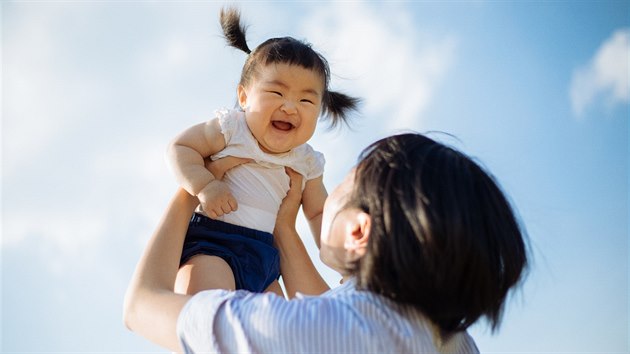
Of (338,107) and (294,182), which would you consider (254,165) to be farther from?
(338,107)

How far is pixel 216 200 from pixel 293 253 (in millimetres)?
442

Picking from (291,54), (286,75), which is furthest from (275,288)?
(291,54)

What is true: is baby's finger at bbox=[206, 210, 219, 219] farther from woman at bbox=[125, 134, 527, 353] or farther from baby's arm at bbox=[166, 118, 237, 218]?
woman at bbox=[125, 134, 527, 353]

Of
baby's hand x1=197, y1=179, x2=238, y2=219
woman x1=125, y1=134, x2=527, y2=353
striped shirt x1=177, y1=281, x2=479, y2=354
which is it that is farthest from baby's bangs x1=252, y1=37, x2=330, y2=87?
striped shirt x1=177, y1=281, x2=479, y2=354

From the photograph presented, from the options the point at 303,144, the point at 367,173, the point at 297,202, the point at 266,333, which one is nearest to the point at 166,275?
the point at 266,333

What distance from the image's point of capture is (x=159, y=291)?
1591 millimetres

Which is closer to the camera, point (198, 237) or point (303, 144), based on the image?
point (198, 237)

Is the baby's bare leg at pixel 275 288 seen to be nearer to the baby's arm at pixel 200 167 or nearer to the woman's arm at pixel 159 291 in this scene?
the baby's arm at pixel 200 167

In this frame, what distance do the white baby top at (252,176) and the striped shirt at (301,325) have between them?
4.09 feet

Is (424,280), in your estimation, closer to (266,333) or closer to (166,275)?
(266,333)

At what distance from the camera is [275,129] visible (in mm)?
2805

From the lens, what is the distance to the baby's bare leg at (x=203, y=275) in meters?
2.18

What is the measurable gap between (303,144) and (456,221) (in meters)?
1.65

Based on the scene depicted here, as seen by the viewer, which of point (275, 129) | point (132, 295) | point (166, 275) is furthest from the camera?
point (275, 129)
